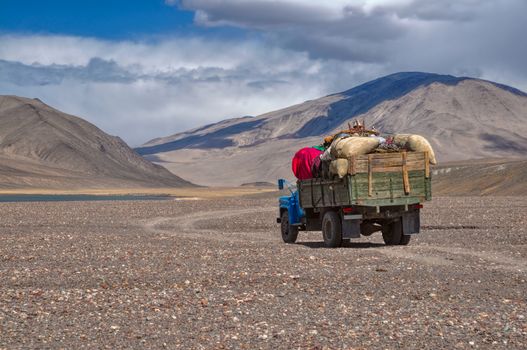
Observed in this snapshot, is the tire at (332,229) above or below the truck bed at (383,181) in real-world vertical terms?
below

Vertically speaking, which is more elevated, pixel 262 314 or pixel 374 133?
pixel 374 133

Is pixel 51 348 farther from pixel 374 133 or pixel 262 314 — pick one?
pixel 374 133

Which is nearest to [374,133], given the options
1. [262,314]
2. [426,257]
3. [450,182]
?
[426,257]

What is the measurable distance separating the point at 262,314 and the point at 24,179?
188m

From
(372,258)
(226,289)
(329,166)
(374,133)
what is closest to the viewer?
(226,289)

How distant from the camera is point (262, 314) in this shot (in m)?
12.7

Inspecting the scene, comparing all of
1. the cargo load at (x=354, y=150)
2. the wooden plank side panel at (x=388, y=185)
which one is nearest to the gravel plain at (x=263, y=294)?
the wooden plank side panel at (x=388, y=185)

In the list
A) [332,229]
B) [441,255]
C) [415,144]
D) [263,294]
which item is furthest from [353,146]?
[263,294]

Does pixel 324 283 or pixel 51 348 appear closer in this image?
pixel 51 348

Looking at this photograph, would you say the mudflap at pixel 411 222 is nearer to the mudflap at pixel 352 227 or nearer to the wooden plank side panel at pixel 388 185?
the wooden plank side panel at pixel 388 185

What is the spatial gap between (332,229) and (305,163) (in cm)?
259

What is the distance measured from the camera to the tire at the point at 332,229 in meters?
24.4

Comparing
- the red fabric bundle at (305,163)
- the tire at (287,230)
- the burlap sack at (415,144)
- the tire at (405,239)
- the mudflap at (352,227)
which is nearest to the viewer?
the burlap sack at (415,144)

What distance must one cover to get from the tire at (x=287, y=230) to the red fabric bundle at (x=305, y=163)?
1849mm
